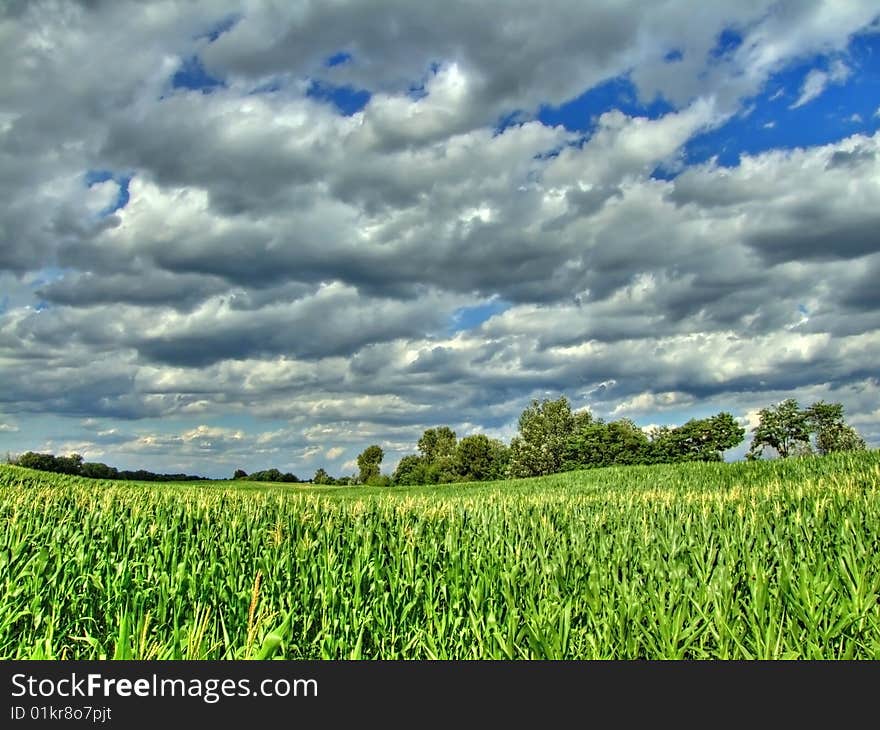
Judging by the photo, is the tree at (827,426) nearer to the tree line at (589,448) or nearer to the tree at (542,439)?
the tree line at (589,448)

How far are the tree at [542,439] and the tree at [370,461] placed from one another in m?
21.9

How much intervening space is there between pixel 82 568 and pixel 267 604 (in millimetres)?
2817

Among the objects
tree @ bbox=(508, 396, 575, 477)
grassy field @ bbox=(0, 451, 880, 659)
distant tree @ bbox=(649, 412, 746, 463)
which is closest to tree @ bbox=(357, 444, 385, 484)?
tree @ bbox=(508, 396, 575, 477)

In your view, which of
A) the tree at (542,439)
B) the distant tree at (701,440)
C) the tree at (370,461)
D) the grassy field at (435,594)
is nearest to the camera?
the grassy field at (435,594)

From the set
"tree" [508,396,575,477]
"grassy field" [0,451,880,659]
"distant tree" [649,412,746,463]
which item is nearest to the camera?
"grassy field" [0,451,880,659]

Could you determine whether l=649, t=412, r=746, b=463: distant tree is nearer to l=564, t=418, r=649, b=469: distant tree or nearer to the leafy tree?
l=564, t=418, r=649, b=469: distant tree

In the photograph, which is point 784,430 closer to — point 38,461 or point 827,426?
point 827,426

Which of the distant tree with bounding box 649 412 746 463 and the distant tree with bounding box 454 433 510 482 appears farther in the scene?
the distant tree with bounding box 454 433 510 482

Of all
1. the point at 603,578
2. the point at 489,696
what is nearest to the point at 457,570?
the point at 603,578

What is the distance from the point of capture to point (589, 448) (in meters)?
84.4

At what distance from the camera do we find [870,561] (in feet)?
29.0

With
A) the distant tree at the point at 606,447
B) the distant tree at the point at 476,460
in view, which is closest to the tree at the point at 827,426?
the distant tree at the point at 606,447

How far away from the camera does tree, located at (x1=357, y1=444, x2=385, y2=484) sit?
4250 inches

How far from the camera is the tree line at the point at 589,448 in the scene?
7362 cm
